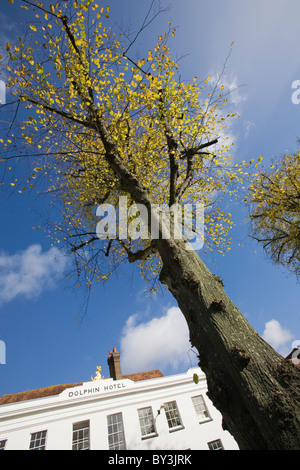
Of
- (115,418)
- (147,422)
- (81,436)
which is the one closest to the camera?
(81,436)

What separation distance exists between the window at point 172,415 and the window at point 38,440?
7.74 metres

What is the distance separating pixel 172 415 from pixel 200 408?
2414 millimetres

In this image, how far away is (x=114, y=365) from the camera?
1855cm

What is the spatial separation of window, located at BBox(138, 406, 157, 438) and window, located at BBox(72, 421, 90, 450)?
339 centimetres

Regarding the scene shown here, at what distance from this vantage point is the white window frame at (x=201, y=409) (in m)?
15.7

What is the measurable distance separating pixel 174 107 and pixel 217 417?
19.5m

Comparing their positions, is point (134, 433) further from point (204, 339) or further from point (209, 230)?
point (204, 339)

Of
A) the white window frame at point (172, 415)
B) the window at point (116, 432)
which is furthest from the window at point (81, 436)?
the white window frame at point (172, 415)

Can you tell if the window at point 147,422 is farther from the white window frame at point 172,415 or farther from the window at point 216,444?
the window at point 216,444

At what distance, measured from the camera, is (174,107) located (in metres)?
6.34

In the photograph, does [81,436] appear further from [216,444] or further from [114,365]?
[216,444]

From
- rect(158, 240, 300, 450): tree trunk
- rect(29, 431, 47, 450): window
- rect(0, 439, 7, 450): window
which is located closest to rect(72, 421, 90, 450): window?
rect(29, 431, 47, 450): window

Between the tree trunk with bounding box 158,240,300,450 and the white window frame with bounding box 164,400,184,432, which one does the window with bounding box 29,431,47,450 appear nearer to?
the white window frame with bounding box 164,400,184,432

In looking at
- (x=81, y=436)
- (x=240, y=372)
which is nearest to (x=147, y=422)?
(x=81, y=436)
